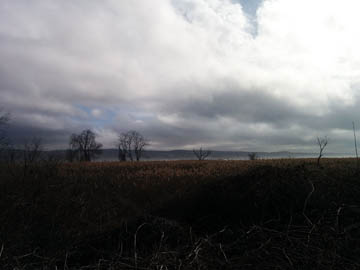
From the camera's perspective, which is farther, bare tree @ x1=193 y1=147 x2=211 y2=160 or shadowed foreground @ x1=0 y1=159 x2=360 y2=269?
bare tree @ x1=193 y1=147 x2=211 y2=160

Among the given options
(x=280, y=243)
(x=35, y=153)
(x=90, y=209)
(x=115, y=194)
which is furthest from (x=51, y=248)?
(x=35, y=153)

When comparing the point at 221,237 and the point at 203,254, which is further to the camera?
the point at 221,237

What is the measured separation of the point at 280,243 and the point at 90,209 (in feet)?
28.6

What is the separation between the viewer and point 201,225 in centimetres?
386

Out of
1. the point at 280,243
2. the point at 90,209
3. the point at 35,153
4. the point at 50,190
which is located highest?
the point at 35,153

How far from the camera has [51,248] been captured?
4.91 meters

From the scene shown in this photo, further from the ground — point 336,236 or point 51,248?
point 336,236

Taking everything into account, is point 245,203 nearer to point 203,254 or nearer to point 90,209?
point 203,254

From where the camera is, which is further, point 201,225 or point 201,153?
point 201,153

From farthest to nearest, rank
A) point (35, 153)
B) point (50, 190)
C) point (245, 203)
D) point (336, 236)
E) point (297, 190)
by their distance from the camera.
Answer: point (35, 153) < point (50, 190) < point (245, 203) < point (297, 190) < point (336, 236)

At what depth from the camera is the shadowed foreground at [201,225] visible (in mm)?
1704

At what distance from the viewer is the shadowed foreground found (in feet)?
5.59

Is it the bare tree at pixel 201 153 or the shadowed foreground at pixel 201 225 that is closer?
the shadowed foreground at pixel 201 225

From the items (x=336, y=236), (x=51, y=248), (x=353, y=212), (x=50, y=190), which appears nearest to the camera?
(x=336, y=236)
